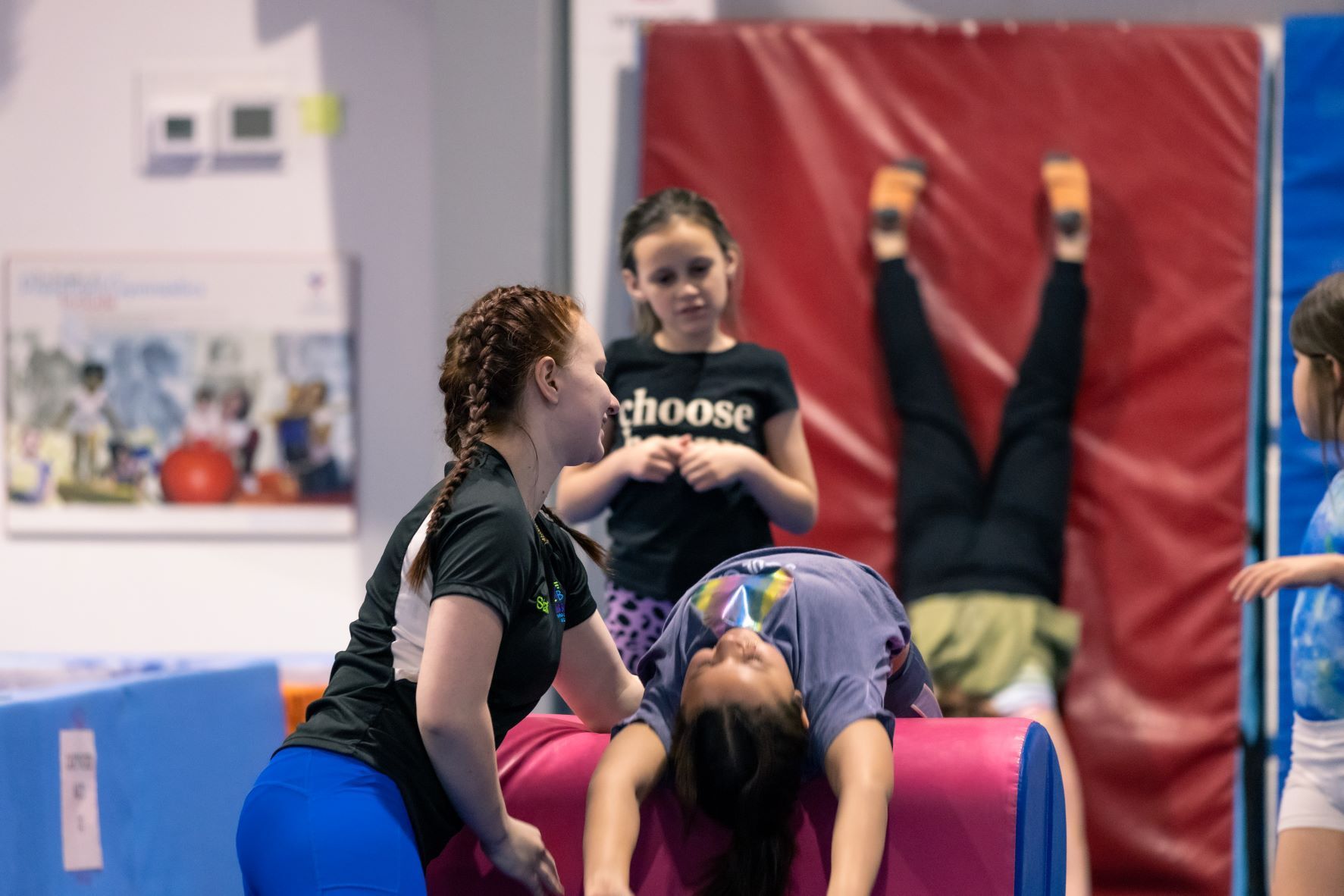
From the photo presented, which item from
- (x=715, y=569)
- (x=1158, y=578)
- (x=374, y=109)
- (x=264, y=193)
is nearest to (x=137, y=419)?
(x=264, y=193)

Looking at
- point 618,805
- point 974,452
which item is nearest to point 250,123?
point 974,452

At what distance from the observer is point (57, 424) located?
15.5ft

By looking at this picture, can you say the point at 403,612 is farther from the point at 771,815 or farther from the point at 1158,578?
the point at 1158,578

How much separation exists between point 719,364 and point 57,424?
9.51 feet

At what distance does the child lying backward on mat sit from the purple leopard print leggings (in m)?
0.61

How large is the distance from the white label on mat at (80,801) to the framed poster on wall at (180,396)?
206 cm

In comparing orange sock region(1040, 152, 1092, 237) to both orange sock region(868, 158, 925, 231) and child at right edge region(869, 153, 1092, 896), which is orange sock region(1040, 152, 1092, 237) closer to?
child at right edge region(869, 153, 1092, 896)

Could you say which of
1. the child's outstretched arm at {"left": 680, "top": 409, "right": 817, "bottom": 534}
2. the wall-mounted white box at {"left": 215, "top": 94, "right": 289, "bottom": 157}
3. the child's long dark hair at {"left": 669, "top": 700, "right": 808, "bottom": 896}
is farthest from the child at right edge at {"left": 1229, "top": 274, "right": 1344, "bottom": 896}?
the wall-mounted white box at {"left": 215, "top": 94, "right": 289, "bottom": 157}

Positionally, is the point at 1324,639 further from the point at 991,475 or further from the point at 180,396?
the point at 180,396

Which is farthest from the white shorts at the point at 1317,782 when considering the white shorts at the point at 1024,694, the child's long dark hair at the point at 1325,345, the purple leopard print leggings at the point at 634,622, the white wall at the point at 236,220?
Result: the white wall at the point at 236,220

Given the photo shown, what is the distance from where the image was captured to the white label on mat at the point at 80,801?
2.58 m

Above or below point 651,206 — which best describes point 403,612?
below

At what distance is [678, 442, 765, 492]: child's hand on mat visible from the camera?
269 centimetres

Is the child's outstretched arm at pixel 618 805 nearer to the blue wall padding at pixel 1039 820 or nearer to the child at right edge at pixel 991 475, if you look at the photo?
the blue wall padding at pixel 1039 820
